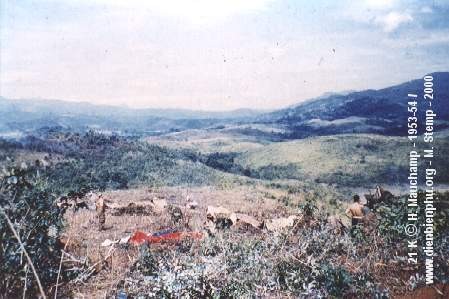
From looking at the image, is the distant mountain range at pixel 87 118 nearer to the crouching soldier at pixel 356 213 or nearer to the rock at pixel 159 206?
the rock at pixel 159 206

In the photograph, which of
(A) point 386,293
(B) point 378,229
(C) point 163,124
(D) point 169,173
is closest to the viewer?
(A) point 386,293

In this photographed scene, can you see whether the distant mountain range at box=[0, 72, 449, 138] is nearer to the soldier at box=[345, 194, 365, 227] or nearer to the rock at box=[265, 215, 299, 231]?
the soldier at box=[345, 194, 365, 227]

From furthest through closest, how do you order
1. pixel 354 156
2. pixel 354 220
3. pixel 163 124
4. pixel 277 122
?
pixel 163 124 → pixel 277 122 → pixel 354 156 → pixel 354 220

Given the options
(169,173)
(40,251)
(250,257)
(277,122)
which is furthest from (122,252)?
(277,122)

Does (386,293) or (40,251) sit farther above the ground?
(40,251)

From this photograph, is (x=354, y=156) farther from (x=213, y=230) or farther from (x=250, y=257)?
(x=250, y=257)

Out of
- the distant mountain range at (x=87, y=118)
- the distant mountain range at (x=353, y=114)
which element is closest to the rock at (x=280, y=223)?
the distant mountain range at (x=353, y=114)
